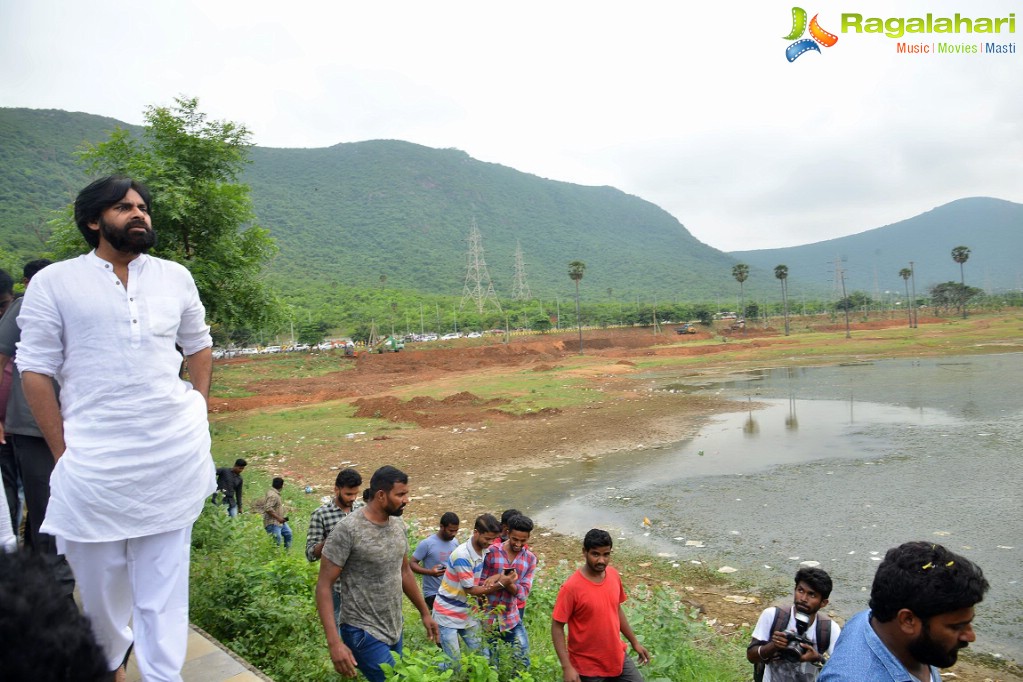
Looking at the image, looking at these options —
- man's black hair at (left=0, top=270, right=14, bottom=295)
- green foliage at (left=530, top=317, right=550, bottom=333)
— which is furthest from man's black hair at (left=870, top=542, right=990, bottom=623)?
green foliage at (left=530, top=317, right=550, bottom=333)

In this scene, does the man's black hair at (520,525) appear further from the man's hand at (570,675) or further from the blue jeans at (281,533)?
the blue jeans at (281,533)

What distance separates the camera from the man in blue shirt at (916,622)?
6.70 feet

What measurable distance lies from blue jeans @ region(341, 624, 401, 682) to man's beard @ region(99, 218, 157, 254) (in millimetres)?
2376

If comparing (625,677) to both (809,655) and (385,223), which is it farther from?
(385,223)

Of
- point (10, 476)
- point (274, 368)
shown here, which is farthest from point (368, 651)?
point (274, 368)

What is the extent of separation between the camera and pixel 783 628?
12.2 ft

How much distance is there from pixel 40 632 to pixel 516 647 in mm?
3822

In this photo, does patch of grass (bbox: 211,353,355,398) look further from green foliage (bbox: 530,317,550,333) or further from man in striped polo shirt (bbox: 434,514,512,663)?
man in striped polo shirt (bbox: 434,514,512,663)

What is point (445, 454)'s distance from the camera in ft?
51.1

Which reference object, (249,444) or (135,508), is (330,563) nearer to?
(135,508)

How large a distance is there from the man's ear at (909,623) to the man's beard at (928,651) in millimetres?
17

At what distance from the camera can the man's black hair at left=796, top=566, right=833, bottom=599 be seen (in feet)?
12.1

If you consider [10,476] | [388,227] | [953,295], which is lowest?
[10,476]

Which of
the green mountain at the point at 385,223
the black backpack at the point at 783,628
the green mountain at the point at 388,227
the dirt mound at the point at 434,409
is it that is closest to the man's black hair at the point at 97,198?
the black backpack at the point at 783,628
